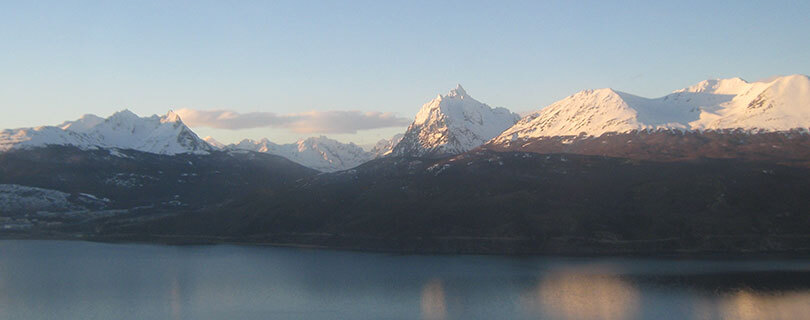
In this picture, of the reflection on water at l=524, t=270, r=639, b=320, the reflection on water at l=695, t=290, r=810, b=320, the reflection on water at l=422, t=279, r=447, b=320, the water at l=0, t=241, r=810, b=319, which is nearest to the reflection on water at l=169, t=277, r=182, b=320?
the water at l=0, t=241, r=810, b=319

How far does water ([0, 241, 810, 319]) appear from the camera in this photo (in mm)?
91875

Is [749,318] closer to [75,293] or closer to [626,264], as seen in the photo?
[626,264]

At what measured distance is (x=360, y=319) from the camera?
289 ft

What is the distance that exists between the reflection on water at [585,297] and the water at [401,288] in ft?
0.52

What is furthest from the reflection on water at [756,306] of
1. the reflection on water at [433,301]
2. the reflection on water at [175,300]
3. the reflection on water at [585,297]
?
the reflection on water at [175,300]

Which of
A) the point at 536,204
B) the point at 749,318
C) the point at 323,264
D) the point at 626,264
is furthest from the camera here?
the point at 536,204

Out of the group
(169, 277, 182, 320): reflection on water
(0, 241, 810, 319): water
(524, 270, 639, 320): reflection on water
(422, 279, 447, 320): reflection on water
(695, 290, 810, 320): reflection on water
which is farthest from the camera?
(169, 277, 182, 320): reflection on water

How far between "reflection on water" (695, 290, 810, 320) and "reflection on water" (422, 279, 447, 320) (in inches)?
1272

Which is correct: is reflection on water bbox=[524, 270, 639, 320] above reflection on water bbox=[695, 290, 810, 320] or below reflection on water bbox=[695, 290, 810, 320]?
above

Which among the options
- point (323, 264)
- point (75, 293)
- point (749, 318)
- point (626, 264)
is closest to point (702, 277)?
point (626, 264)

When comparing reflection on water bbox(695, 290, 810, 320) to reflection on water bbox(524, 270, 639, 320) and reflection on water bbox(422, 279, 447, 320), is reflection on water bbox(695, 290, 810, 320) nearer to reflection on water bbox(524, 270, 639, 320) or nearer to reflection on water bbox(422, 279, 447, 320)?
reflection on water bbox(524, 270, 639, 320)

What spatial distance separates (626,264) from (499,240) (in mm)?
43861

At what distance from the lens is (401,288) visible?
11262cm

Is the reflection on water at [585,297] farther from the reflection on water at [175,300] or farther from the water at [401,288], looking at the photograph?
the reflection on water at [175,300]
